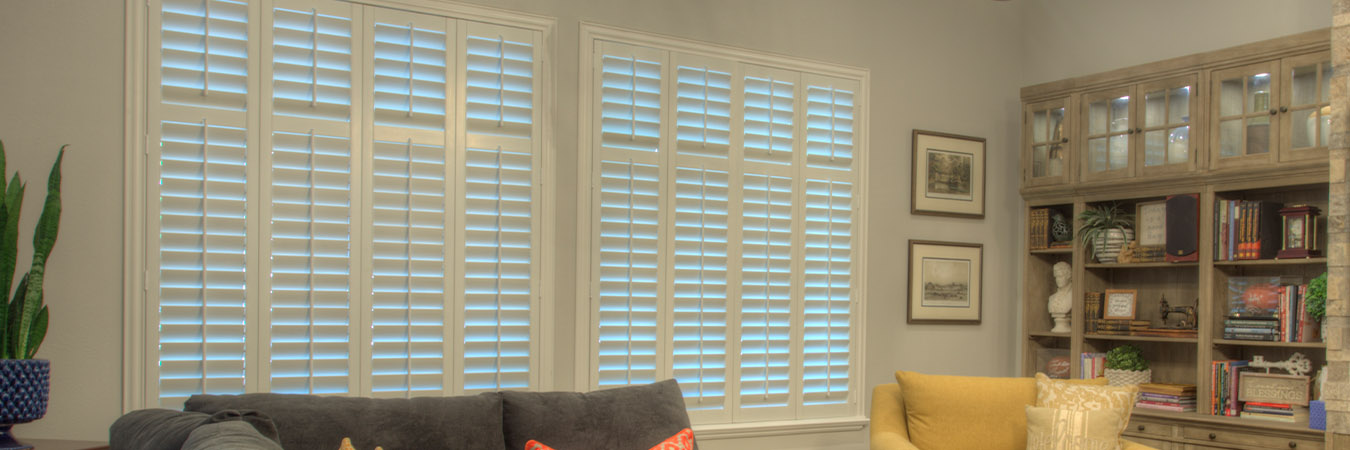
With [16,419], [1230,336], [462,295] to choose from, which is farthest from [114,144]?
[1230,336]

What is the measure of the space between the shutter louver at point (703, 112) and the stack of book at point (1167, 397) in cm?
234

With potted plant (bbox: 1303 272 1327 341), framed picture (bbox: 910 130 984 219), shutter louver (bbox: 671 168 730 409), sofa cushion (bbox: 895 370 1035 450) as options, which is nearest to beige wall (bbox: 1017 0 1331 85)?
framed picture (bbox: 910 130 984 219)

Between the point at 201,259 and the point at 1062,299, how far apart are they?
409cm

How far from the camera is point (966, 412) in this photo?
12.1 ft

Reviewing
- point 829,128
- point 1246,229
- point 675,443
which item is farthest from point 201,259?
point 1246,229

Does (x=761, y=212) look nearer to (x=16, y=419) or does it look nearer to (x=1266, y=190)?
(x=1266, y=190)

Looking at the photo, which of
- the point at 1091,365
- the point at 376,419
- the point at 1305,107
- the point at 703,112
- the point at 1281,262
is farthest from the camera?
the point at 1091,365

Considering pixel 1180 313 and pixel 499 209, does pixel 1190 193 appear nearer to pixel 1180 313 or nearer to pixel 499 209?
pixel 1180 313

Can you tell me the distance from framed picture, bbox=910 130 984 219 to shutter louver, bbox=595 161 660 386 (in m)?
1.56

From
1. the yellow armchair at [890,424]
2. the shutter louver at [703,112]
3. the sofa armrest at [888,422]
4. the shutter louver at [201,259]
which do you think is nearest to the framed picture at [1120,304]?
the yellow armchair at [890,424]

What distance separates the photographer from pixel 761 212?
430 centimetres

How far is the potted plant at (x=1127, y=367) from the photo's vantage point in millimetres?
4520

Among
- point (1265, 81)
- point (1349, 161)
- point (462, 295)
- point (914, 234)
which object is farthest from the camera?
point (914, 234)

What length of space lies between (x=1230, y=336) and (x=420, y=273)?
3.53 m
